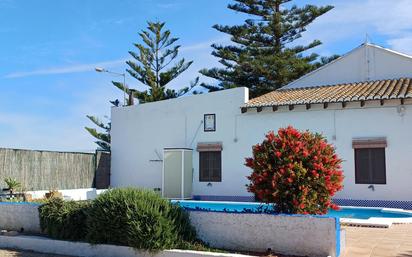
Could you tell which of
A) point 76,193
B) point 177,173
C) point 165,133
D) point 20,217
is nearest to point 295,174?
Answer: point 20,217

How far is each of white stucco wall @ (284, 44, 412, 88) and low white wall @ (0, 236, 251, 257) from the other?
41.0 ft

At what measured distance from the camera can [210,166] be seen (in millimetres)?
17234

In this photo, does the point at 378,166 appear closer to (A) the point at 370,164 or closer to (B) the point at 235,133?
(A) the point at 370,164

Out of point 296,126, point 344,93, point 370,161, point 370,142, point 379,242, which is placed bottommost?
point 379,242

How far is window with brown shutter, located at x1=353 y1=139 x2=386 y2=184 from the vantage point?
13.9m

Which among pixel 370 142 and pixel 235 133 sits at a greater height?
pixel 235 133

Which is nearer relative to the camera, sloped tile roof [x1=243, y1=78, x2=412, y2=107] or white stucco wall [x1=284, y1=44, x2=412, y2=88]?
sloped tile roof [x1=243, y1=78, x2=412, y2=107]

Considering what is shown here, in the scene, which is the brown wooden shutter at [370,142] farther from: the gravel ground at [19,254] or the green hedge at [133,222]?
the gravel ground at [19,254]

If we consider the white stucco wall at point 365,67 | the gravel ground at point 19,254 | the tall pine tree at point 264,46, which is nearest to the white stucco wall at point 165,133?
the white stucco wall at point 365,67

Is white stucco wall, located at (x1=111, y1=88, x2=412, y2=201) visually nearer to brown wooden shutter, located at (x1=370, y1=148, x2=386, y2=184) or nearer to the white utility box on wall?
brown wooden shutter, located at (x1=370, y1=148, x2=386, y2=184)

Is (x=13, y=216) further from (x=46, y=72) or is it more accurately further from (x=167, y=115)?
(x=46, y=72)

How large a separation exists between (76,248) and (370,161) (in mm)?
9782

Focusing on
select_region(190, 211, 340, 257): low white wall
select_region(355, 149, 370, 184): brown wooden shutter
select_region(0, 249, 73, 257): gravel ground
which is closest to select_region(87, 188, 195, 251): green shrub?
select_region(190, 211, 340, 257): low white wall

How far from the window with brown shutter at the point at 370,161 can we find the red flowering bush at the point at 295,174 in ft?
23.9
